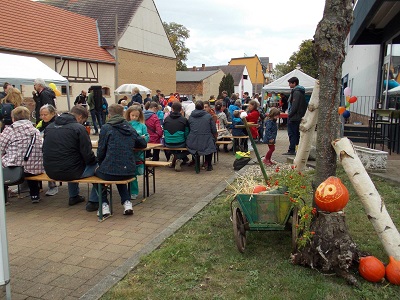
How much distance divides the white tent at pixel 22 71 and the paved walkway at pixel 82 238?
207 inches

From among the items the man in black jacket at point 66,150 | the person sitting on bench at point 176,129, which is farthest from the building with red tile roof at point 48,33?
the man in black jacket at point 66,150

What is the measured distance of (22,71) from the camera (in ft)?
36.9

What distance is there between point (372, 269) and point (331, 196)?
710 millimetres

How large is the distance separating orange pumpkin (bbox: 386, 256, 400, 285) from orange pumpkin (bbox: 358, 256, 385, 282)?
0.06 meters

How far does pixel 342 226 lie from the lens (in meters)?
3.48

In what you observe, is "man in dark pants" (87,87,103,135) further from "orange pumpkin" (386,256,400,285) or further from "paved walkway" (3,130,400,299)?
"orange pumpkin" (386,256,400,285)

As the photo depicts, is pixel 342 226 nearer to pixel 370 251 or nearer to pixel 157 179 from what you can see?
pixel 370 251

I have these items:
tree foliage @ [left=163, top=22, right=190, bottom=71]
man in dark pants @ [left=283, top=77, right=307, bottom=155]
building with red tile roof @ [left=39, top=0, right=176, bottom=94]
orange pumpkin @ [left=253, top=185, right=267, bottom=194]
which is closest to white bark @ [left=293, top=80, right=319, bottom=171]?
orange pumpkin @ [left=253, top=185, right=267, bottom=194]

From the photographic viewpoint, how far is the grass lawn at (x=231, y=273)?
10.5ft

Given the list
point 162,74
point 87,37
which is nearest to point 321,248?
point 87,37

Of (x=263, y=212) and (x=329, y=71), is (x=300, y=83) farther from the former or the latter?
(x=263, y=212)

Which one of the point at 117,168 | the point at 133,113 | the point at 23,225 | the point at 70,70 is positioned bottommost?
the point at 23,225

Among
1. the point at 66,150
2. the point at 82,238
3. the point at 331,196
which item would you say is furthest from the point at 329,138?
the point at 66,150

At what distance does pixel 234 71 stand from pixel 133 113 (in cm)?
6718
